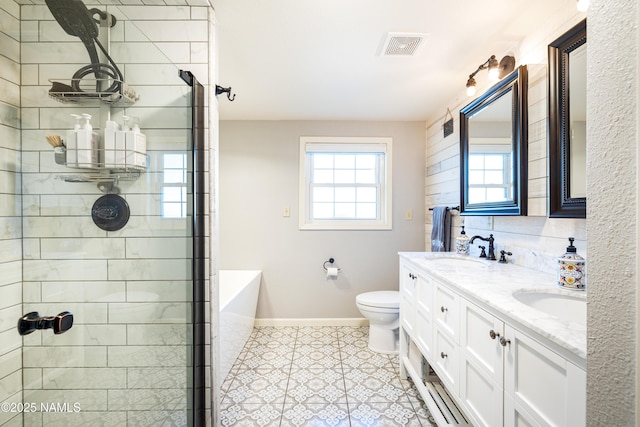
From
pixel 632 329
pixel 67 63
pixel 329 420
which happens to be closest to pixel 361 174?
pixel 329 420

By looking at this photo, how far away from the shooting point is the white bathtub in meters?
1.85

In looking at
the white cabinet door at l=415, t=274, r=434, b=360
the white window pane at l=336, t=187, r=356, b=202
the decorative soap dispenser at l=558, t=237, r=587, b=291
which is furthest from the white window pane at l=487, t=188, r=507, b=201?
the white window pane at l=336, t=187, r=356, b=202

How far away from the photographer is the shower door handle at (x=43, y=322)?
1.09 metres

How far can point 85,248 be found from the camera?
1229 millimetres

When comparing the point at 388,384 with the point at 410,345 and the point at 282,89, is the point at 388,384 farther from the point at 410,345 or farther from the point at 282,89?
the point at 282,89

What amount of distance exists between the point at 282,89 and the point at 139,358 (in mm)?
1985

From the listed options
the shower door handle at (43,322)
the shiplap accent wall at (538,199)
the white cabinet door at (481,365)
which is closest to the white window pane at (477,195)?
the shiplap accent wall at (538,199)

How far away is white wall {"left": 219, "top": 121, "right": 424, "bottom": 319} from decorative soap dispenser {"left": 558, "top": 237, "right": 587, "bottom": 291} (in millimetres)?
1884

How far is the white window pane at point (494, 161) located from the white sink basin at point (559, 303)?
86 centimetres

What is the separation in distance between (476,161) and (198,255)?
6.13ft

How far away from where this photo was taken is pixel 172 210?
1.35 m

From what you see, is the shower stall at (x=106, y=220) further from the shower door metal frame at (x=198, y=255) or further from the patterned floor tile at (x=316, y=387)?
the patterned floor tile at (x=316, y=387)

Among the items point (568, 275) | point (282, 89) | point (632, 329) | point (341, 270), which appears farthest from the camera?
point (341, 270)

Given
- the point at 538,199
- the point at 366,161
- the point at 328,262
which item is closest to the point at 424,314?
the point at 538,199
